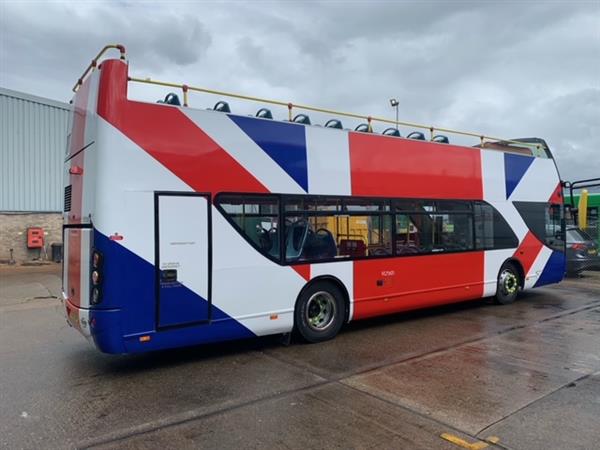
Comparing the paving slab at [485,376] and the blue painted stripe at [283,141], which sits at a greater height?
the blue painted stripe at [283,141]

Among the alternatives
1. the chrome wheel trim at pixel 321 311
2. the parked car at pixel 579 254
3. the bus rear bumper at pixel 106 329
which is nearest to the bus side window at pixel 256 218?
the chrome wheel trim at pixel 321 311

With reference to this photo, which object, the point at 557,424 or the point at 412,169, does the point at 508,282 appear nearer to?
the point at 412,169

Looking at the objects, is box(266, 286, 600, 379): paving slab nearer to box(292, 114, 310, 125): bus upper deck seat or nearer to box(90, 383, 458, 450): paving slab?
box(90, 383, 458, 450): paving slab

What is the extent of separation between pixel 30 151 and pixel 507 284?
57.5ft

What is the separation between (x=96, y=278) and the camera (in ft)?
17.2

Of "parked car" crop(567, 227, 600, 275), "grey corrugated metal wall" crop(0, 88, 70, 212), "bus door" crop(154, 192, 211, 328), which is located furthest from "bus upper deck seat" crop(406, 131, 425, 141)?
"grey corrugated metal wall" crop(0, 88, 70, 212)

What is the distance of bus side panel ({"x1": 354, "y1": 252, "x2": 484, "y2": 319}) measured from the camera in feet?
24.7

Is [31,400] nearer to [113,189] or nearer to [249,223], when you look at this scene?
[113,189]

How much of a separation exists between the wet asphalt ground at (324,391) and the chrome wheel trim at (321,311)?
0.93 ft

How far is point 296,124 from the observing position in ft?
22.6

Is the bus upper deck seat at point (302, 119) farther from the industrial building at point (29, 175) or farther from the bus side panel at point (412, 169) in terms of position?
the industrial building at point (29, 175)

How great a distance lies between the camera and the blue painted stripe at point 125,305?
520 centimetres

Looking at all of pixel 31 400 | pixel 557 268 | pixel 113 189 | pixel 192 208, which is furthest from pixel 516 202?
pixel 31 400

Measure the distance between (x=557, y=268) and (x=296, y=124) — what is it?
7574 millimetres
